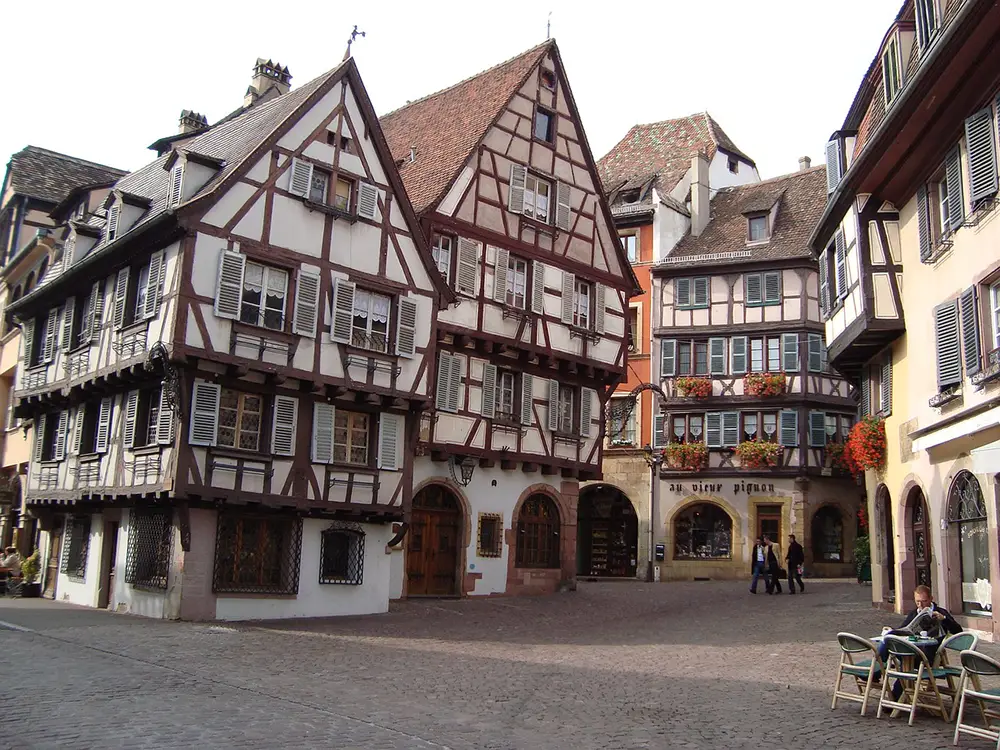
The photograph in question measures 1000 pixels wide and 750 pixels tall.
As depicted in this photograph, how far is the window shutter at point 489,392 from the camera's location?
25891 mm

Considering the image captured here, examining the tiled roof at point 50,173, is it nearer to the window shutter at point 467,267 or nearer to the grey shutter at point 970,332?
the window shutter at point 467,267

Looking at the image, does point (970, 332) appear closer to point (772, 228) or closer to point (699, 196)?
point (772, 228)

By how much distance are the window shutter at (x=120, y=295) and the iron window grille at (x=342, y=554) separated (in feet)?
19.9

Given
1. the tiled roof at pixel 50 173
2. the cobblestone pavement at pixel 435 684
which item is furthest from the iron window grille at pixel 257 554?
the tiled roof at pixel 50 173

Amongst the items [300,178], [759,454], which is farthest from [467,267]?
[759,454]

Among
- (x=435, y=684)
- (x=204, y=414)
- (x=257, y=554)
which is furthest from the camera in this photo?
(x=257, y=554)

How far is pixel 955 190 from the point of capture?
17.6 m

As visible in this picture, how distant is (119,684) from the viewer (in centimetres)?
1125

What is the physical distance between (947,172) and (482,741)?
13.5 m

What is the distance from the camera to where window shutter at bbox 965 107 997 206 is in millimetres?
15977

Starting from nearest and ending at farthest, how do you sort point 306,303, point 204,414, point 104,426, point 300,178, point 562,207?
point 204,414 → point 306,303 → point 300,178 → point 104,426 → point 562,207

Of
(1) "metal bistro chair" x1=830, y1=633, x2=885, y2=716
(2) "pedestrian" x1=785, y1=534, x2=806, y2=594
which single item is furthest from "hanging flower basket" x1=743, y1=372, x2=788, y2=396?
(1) "metal bistro chair" x1=830, y1=633, x2=885, y2=716

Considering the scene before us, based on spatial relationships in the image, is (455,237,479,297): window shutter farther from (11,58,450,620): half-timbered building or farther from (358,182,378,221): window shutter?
(358,182,378,221): window shutter

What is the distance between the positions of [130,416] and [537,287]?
10.7 m
